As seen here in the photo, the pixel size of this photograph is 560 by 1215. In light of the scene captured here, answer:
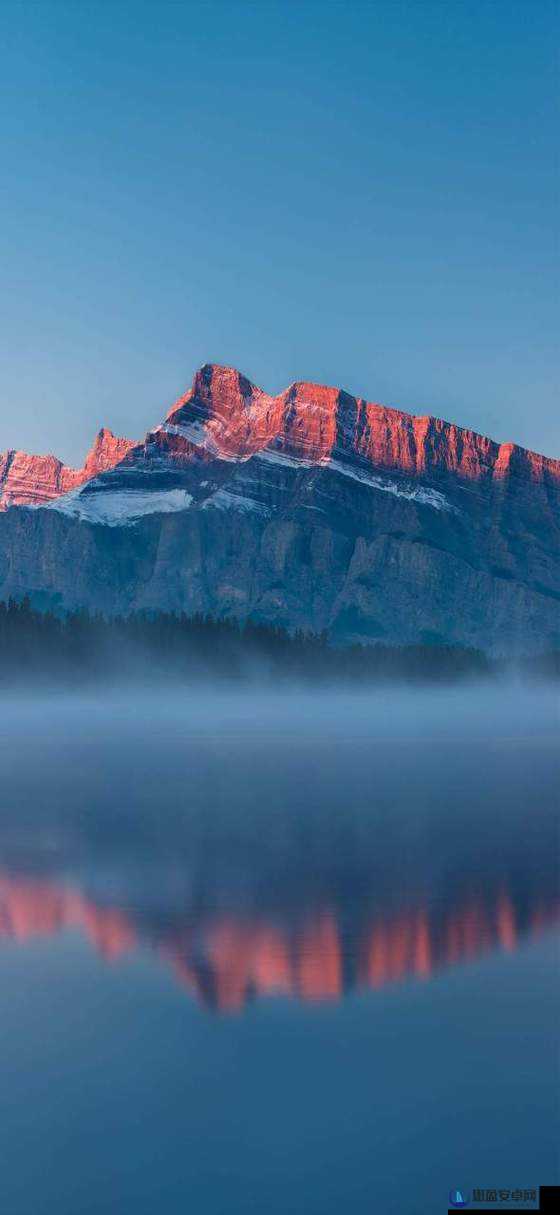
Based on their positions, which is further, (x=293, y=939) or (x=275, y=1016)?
(x=293, y=939)

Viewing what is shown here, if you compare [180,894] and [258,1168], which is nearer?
[258,1168]

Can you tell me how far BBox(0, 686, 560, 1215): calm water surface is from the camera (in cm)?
1503

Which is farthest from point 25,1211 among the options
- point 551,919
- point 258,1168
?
point 551,919

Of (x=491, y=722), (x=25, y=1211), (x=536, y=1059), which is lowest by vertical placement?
(x=25, y=1211)

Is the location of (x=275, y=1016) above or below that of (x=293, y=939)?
below

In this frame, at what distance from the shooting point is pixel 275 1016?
20.8m

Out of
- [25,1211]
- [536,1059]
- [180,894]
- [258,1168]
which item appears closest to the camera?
[25,1211]

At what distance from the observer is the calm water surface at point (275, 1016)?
15031 millimetres

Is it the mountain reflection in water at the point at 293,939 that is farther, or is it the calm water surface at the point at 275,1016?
the mountain reflection in water at the point at 293,939

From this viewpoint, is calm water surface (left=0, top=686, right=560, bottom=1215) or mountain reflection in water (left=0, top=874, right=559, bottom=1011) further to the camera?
mountain reflection in water (left=0, top=874, right=559, bottom=1011)

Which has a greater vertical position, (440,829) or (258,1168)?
(440,829)

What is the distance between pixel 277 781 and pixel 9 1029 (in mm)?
51629

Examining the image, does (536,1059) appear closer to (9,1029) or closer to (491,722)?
(9,1029)

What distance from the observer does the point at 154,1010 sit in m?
21.2
